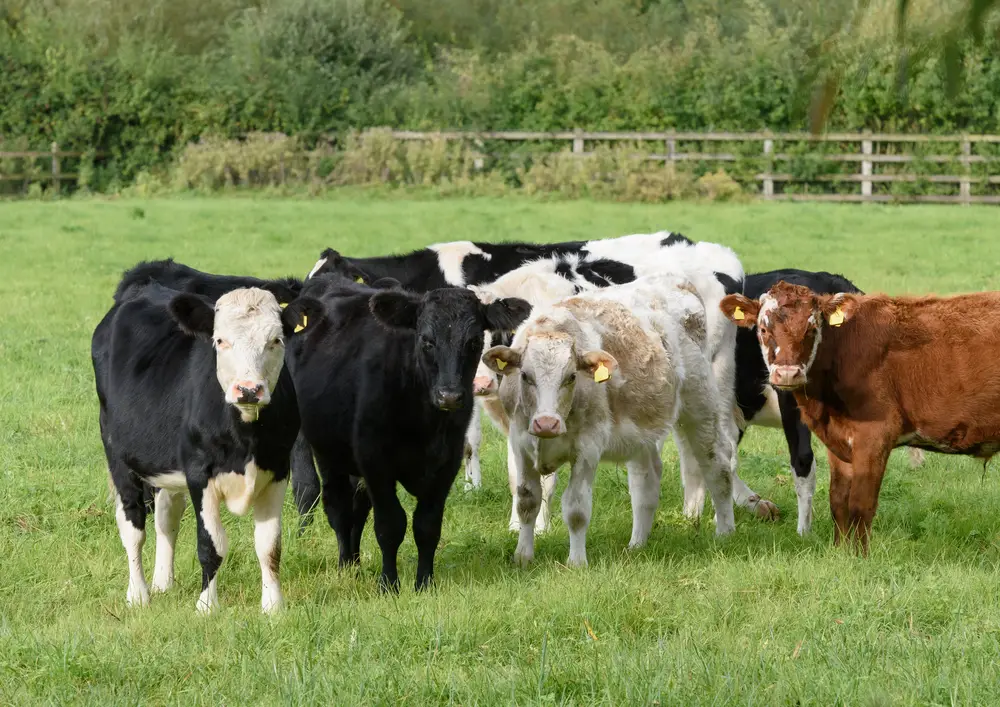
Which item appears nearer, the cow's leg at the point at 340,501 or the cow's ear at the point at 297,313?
the cow's ear at the point at 297,313

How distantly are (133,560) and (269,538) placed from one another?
29.5 inches

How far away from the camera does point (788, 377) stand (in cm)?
646

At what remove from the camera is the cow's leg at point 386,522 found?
243 inches

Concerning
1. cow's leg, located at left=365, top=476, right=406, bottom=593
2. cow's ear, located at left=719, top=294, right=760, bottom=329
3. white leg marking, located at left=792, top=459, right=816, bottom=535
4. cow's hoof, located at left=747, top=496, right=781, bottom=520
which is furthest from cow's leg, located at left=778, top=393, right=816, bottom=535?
cow's leg, located at left=365, top=476, right=406, bottom=593

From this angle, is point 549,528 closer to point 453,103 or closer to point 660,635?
point 660,635

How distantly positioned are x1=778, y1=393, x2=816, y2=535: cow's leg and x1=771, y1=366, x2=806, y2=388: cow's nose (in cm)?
106

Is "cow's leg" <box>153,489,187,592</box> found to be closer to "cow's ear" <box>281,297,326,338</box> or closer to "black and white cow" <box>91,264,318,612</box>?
"black and white cow" <box>91,264,318,612</box>

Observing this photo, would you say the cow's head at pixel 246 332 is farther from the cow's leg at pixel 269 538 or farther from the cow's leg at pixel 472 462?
the cow's leg at pixel 472 462

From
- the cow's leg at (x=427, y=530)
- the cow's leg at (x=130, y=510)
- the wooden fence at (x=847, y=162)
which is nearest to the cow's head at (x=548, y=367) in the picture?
the cow's leg at (x=427, y=530)

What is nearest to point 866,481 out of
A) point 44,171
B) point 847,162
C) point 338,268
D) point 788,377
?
point 788,377

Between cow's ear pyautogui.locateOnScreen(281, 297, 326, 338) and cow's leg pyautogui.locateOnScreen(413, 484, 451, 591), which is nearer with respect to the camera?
cow's ear pyautogui.locateOnScreen(281, 297, 326, 338)

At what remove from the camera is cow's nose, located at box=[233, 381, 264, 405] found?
5.30 meters

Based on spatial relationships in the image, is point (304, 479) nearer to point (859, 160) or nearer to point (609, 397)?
point (609, 397)

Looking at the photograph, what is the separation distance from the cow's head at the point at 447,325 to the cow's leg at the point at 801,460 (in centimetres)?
211
